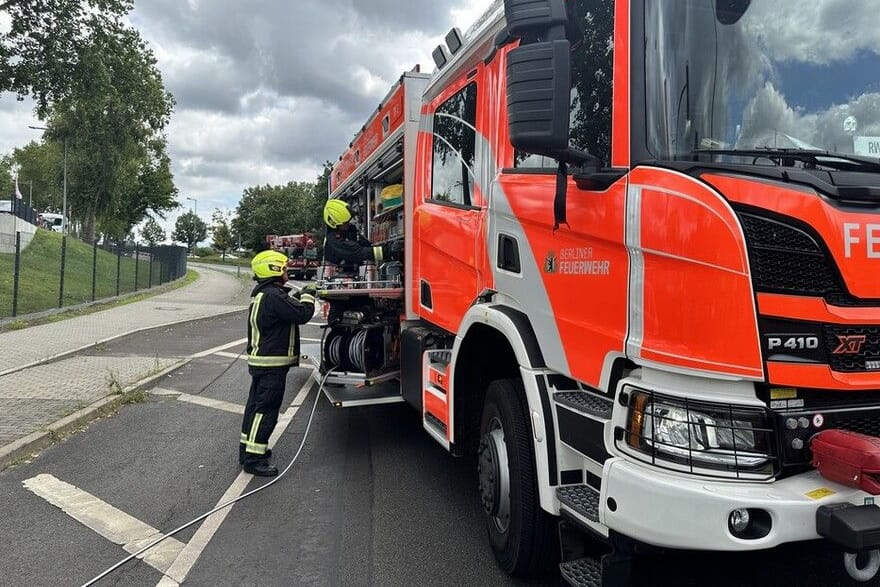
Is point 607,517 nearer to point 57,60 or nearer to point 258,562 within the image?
point 258,562

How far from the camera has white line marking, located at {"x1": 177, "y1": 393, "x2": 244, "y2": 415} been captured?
7.39 metres

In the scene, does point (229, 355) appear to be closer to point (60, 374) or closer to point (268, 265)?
point (60, 374)

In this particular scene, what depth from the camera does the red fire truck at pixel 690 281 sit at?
210 centimetres

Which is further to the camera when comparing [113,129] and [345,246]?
[113,129]

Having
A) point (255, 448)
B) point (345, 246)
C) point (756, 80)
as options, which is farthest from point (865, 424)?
point (345, 246)

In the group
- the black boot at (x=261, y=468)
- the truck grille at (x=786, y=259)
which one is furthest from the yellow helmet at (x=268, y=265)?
the truck grille at (x=786, y=259)

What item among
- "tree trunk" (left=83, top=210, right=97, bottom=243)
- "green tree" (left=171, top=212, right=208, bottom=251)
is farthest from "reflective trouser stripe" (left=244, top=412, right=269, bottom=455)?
"green tree" (left=171, top=212, right=208, bottom=251)

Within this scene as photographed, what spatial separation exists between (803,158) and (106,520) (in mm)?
4516

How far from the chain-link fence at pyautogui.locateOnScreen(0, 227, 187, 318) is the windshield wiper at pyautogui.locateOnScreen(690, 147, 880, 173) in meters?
14.6

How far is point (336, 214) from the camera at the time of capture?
667 centimetres

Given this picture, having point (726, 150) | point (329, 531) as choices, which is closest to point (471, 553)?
point (329, 531)

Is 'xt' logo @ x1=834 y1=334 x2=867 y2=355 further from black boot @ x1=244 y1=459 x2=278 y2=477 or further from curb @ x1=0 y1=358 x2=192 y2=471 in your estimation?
curb @ x1=0 y1=358 x2=192 y2=471

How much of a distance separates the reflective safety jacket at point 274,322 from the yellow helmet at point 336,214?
1.53m

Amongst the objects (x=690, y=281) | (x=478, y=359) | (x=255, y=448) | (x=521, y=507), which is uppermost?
(x=690, y=281)
